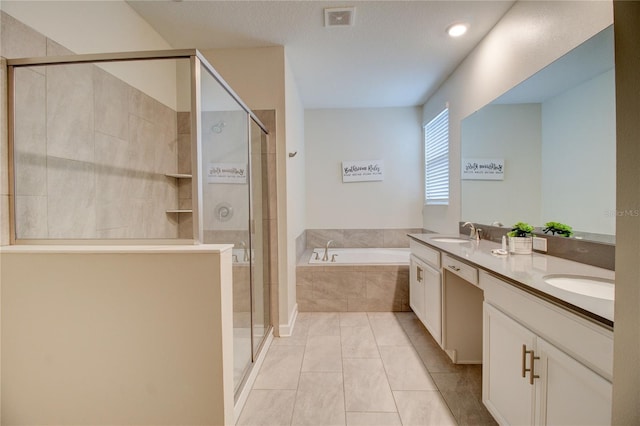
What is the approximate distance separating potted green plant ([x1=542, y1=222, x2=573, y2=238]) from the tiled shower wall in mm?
2548

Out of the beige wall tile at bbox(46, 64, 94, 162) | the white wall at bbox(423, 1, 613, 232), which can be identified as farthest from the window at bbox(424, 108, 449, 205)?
the beige wall tile at bbox(46, 64, 94, 162)

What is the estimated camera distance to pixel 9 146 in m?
1.23

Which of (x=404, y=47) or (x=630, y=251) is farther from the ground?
(x=404, y=47)

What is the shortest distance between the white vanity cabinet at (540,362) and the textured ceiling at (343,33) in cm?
188

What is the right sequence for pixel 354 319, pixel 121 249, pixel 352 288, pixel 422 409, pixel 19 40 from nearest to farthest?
1. pixel 121 249
2. pixel 19 40
3. pixel 422 409
4. pixel 354 319
5. pixel 352 288

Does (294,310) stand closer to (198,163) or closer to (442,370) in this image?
(442,370)

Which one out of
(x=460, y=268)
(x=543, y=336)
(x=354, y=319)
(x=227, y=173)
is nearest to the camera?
(x=543, y=336)

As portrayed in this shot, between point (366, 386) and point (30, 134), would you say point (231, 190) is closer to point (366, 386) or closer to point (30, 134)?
point (30, 134)

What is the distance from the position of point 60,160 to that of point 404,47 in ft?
8.56

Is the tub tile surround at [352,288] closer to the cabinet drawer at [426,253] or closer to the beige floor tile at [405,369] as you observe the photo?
the cabinet drawer at [426,253]

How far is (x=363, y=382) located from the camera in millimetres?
1820

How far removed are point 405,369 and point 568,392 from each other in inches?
45.8

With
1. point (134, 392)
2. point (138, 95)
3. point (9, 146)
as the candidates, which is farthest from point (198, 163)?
point (138, 95)

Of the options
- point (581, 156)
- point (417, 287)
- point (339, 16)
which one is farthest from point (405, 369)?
point (339, 16)
